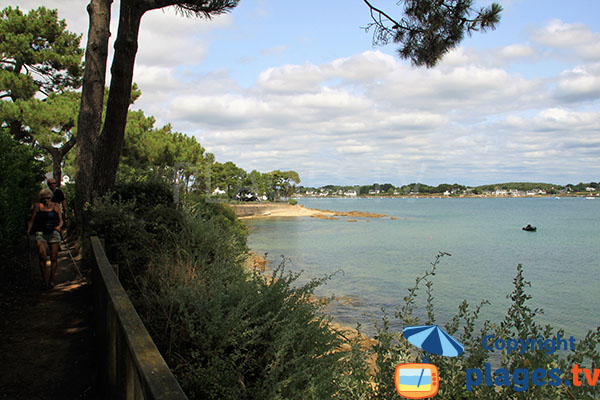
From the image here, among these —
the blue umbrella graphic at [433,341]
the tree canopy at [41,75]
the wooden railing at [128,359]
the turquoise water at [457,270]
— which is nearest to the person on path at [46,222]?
the wooden railing at [128,359]

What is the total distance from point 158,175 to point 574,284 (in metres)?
21.0

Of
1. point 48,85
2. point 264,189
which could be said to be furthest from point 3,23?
point 264,189

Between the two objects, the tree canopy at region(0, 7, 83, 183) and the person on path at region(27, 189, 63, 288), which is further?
the tree canopy at region(0, 7, 83, 183)

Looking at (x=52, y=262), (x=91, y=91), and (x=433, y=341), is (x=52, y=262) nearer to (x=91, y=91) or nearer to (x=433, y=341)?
(x=91, y=91)

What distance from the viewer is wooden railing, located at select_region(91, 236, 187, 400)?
1.82 m

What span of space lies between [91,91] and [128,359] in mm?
9339

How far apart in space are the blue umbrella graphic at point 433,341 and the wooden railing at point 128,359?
1512mm

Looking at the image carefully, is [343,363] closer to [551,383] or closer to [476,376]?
[476,376]

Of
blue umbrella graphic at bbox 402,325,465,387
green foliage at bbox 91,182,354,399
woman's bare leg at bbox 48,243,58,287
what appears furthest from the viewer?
woman's bare leg at bbox 48,243,58,287

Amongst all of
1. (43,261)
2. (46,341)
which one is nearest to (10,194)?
(43,261)

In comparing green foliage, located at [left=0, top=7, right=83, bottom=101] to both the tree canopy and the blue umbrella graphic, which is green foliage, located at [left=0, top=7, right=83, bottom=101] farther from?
the blue umbrella graphic

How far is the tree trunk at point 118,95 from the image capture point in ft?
28.1

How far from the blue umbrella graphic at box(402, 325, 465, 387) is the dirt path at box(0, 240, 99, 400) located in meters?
2.83

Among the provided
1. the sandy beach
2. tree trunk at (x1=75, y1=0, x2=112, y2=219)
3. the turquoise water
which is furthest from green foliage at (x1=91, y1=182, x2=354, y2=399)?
the sandy beach
